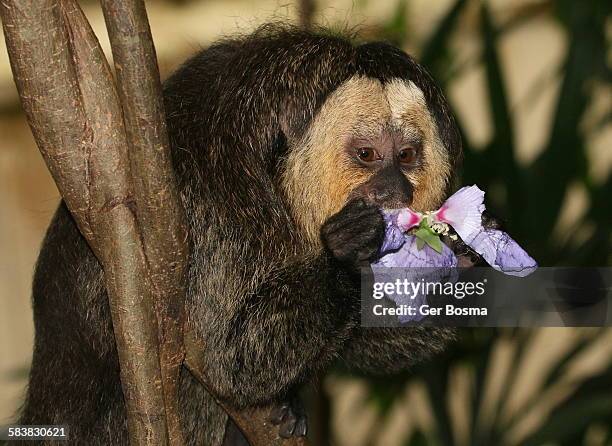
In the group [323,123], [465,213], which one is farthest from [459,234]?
[323,123]

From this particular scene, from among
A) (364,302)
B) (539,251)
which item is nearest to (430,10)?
(539,251)

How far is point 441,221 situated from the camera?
2473 mm

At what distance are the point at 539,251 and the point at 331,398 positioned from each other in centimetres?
125

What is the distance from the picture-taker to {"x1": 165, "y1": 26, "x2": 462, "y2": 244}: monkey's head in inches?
102

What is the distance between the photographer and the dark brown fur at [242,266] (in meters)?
2.53

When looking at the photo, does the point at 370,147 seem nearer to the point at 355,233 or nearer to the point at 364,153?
the point at 364,153

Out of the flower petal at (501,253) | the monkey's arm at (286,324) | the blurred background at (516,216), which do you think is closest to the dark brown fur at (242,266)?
the monkey's arm at (286,324)

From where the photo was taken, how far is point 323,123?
264 cm

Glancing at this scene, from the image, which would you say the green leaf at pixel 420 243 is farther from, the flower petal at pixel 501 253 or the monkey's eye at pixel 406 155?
the monkey's eye at pixel 406 155

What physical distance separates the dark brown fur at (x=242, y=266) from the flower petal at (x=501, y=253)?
10.8 inches

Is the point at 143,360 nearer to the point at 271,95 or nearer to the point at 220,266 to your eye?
the point at 220,266

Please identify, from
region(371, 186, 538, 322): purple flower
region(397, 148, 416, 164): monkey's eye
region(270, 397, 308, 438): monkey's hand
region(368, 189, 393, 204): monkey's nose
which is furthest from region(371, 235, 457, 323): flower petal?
region(270, 397, 308, 438): monkey's hand

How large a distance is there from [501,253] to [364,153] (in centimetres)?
43

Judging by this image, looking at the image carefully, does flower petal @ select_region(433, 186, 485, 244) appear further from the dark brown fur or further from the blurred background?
the blurred background
